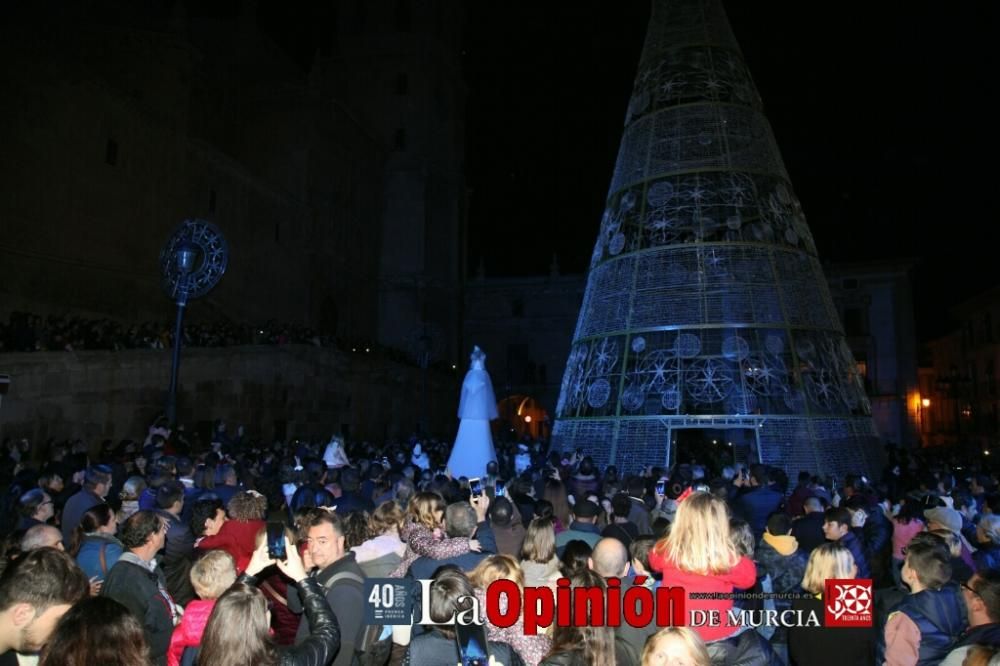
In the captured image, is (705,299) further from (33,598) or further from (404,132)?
(404,132)

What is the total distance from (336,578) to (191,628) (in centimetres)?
81

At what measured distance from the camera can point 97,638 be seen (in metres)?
2.71

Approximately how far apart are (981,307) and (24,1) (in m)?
54.7

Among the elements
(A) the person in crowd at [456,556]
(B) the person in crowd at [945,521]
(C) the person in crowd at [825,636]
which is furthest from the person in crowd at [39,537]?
(B) the person in crowd at [945,521]

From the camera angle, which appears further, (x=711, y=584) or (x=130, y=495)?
(x=130, y=495)

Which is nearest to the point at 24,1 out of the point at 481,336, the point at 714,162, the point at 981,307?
the point at 714,162

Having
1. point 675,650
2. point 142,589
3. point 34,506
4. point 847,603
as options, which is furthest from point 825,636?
point 34,506

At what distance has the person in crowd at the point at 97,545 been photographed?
511cm

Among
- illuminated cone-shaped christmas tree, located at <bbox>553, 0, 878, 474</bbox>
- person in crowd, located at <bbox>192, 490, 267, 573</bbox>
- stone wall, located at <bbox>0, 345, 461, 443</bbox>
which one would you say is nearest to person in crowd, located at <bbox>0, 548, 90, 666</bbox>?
person in crowd, located at <bbox>192, 490, 267, 573</bbox>

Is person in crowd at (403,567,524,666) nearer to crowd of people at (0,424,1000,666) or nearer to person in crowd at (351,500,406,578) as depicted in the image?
crowd of people at (0,424,1000,666)

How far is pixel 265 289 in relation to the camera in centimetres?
3428

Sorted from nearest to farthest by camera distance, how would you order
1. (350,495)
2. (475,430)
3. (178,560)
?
(178,560), (350,495), (475,430)

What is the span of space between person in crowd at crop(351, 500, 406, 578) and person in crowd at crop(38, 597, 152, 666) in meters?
2.41

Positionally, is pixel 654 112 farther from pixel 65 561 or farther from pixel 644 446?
pixel 65 561
